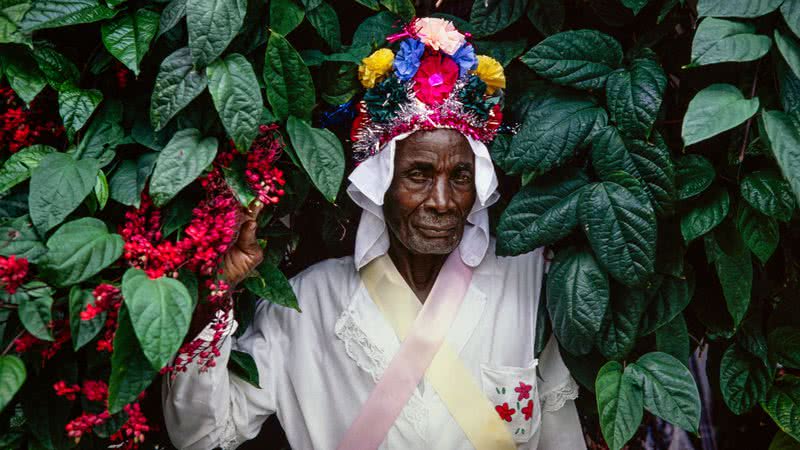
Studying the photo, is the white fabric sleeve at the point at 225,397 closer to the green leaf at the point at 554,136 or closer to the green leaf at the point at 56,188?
the green leaf at the point at 56,188

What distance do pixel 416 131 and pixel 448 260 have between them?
1.16ft

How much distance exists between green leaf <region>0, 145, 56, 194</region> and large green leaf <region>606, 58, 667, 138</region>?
1170 millimetres

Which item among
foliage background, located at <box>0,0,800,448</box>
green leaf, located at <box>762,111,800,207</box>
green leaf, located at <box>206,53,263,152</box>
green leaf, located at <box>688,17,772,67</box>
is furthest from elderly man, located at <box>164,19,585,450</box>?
green leaf, located at <box>762,111,800,207</box>

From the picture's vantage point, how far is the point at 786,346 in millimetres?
2074

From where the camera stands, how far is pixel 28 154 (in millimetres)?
1793

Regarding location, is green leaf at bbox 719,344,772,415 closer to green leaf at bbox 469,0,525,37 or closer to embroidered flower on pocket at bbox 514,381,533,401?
embroidered flower on pocket at bbox 514,381,533,401

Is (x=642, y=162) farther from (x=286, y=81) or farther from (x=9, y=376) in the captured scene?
(x=9, y=376)

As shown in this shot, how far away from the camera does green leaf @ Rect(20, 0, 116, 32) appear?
1.76 m

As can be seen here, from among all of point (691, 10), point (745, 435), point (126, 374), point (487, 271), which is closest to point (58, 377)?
point (126, 374)

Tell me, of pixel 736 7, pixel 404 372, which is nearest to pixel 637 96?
pixel 736 7

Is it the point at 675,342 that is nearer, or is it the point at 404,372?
the point at 675,342

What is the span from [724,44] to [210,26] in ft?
3.24

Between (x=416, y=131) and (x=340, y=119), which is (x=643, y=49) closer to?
(x=416, y=131)

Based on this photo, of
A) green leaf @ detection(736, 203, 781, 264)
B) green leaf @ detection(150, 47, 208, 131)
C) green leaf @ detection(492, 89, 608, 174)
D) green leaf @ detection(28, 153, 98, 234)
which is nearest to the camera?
green leaf @ detection(28, 153, 98, 234)
